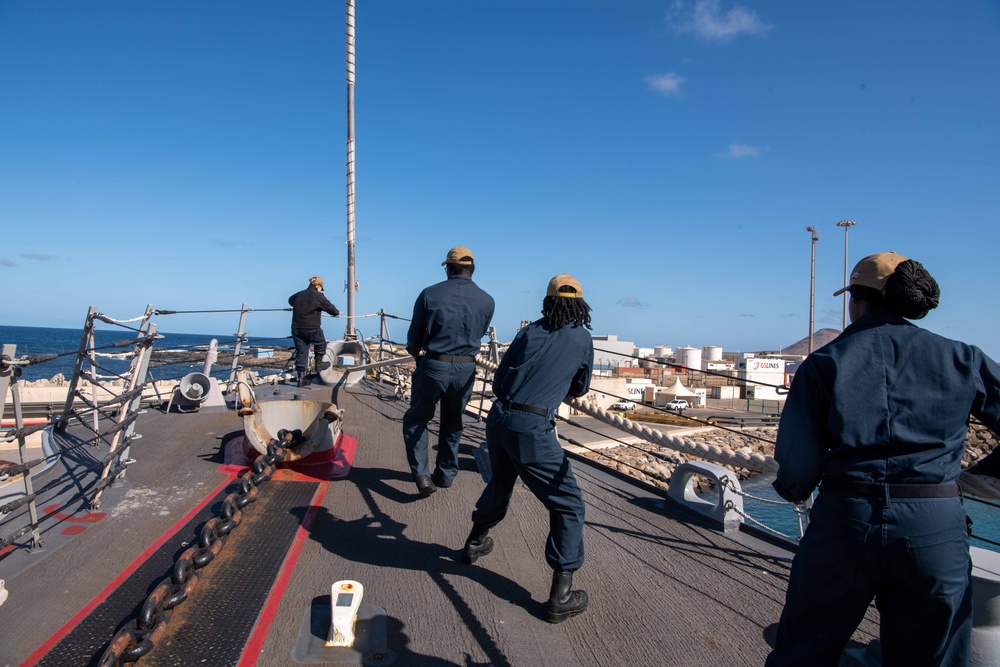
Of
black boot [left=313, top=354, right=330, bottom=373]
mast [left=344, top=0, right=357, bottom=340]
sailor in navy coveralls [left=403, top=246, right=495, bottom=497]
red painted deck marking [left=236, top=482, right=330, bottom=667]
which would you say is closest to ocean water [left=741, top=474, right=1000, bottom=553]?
mast [left=344, top=0, right=357, bottom=340]

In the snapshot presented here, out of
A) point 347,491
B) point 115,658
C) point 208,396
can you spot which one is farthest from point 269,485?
point 208,396

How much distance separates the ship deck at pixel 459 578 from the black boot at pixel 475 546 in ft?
0.20

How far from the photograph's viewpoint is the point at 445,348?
436 cm

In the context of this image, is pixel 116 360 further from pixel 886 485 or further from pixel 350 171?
pixel 886 485

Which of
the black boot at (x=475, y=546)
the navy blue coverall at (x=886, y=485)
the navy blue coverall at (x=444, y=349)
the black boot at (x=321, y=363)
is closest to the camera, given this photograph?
the navy blue coverall at (x=886, y=485)

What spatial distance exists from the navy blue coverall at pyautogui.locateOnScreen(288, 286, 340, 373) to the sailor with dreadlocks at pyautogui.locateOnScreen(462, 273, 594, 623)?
6805 millimetres

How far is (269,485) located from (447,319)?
1778mm

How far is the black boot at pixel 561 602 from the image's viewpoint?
2.96m

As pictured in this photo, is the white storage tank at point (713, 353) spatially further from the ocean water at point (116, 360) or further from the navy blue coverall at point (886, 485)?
the navy blue coverall at point (886, 485)

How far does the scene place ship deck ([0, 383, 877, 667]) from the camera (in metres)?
2.76

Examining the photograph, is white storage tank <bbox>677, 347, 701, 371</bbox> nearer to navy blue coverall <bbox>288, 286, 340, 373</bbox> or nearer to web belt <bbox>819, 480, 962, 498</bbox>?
navy blue coverall <bbox>288, 286, 340, 373</bbox>

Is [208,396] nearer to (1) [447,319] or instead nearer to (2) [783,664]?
(1) [447,319]

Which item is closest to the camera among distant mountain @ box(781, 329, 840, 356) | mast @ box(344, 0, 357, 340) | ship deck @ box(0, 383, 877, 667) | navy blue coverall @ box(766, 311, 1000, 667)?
navy blue coverall @ box(766, 311, 1000, 667)

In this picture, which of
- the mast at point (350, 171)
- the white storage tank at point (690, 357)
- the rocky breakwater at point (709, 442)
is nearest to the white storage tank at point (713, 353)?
the white storage tank at point (690, 357)
